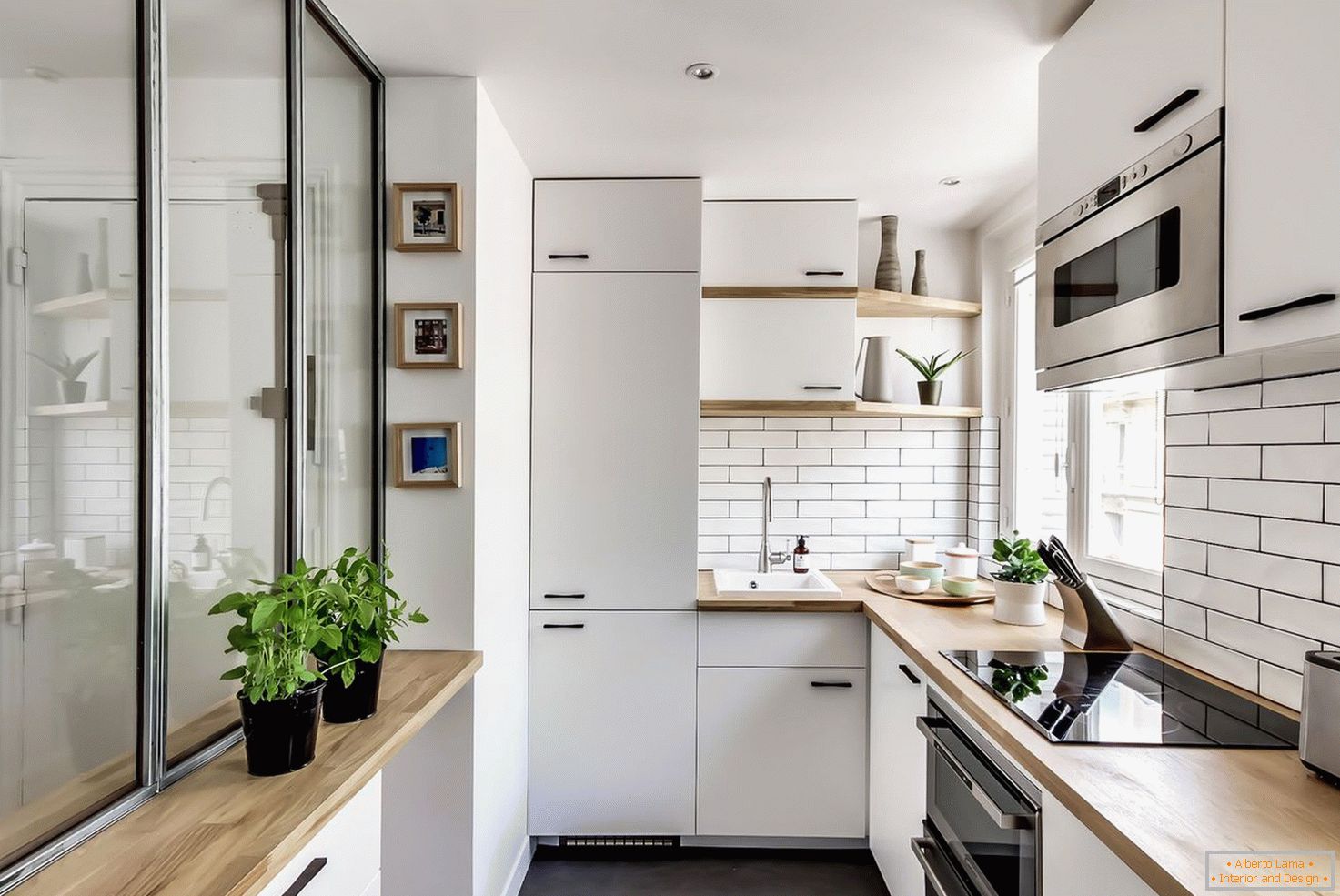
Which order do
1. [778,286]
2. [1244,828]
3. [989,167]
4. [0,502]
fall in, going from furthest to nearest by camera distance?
[778,286]
[989,167]
[1244,828]
[0,502]

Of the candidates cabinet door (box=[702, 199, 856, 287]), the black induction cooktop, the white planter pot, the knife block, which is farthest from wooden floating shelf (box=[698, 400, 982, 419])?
the black induction cooktop

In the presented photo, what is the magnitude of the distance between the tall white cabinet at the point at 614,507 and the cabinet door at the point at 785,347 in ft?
0.87

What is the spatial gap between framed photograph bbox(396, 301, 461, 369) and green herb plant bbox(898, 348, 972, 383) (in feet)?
6.08

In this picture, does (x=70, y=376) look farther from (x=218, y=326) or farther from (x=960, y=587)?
(x=960, y=587)

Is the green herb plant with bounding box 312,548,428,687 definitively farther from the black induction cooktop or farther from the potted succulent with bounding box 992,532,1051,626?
the potted succulent with bounding box 992,532,1051,626

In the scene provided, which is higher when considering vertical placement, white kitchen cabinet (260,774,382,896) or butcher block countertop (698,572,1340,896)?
butcher block countertop (698,572,1340,896)

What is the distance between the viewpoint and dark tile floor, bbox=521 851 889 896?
245cm

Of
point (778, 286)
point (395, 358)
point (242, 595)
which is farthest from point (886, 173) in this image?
point (242, 595)

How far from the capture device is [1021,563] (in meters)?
2.29

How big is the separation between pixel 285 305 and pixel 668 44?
106 cm

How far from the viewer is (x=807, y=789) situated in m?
2.59

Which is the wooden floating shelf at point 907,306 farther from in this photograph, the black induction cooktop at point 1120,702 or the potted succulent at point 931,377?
the black induction cooktop at point 1120,702

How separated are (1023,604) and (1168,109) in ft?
4.63

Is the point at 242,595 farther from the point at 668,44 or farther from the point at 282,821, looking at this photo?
the point at 668,44
